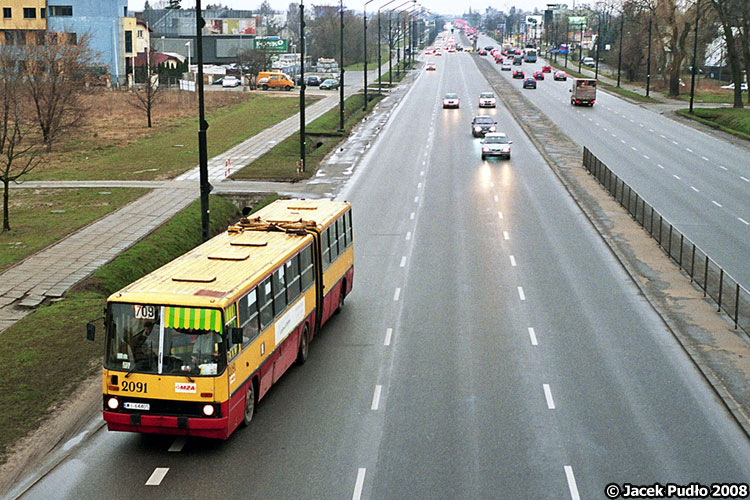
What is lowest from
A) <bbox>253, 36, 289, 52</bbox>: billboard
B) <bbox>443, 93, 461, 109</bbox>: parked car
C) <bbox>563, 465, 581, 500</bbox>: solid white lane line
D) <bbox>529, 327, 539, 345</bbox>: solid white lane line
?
<bbox>563, 465, 581, 500</bbox>: solid white lane line

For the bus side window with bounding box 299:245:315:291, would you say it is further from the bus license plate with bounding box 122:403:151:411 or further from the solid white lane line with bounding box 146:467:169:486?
the solid white lane line with bounding box 146:467:169:486

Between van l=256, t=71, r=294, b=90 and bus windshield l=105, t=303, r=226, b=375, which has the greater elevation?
van l=256, t=71, r=294, b=90

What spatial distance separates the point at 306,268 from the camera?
20094 mm

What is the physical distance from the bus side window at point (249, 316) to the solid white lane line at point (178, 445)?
75.4 inches

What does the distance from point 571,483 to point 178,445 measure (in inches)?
251

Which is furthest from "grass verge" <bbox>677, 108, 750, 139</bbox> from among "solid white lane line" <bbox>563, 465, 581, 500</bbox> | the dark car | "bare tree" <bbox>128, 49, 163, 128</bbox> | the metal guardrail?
"solid white lane line" <bbox>563, 465, 581, 500</bbox>

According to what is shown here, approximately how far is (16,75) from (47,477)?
51.7m

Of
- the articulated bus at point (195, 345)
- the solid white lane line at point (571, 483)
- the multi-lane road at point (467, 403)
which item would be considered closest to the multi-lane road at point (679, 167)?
the multi-lane road at point (467, 403)

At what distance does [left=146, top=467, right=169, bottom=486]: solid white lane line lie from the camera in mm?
14055

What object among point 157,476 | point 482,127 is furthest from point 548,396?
point 482,127

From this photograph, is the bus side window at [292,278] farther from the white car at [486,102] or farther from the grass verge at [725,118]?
the white car at [486,102]

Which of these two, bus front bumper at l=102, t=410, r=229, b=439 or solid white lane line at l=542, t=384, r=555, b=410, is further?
solid white lane line at l=542, t=384, r=555, b=410

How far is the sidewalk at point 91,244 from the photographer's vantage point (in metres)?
24.3

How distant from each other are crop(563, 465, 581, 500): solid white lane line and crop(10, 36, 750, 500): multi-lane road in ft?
0.19
